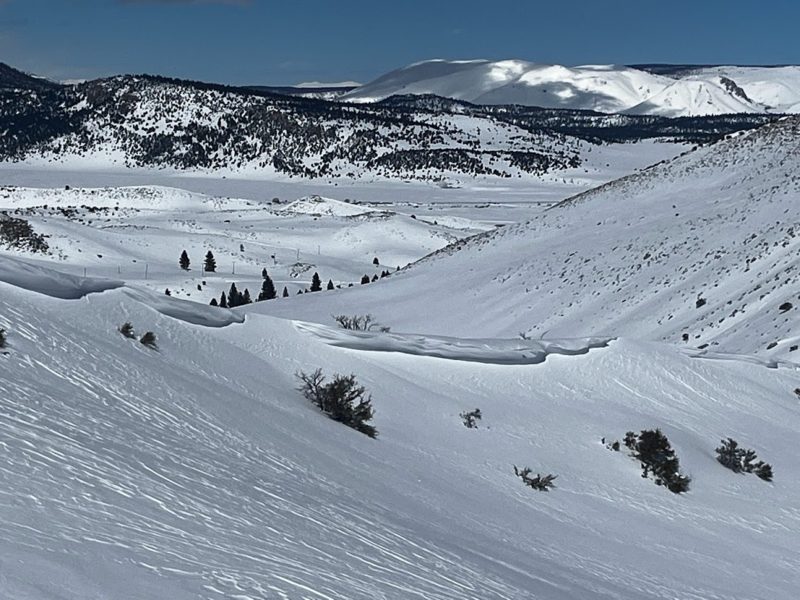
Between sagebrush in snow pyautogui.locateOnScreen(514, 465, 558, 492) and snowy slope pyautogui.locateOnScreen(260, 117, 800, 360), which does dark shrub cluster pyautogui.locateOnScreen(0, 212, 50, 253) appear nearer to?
snowy slope pyautogui.locateOnScreen(260, 117, 800, 360)

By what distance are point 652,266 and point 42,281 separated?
3604cm

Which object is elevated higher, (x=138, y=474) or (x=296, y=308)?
(x=296, y=308)

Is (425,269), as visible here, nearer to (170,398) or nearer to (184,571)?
(170,398)

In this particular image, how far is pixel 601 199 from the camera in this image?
6056 cm

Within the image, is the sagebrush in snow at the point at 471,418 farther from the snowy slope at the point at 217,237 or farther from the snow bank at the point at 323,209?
the snow bank at the point at 323,209

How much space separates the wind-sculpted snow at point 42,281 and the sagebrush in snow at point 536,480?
689cm

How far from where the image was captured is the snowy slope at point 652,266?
115ft

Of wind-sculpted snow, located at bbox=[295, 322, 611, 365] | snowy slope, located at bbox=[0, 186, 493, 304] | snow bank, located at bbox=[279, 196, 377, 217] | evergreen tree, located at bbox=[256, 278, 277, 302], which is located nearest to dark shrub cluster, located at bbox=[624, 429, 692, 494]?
wind-sculpted snow, located at bbox=[295, 322, 611, 365]

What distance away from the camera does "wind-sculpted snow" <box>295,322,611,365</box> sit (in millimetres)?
16922

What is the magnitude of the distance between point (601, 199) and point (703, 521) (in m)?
50.0

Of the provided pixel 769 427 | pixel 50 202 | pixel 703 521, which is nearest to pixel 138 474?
pixel 703 521

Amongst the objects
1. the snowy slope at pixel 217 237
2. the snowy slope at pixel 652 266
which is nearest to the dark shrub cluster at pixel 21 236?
the snowy slope at pixel 217 237

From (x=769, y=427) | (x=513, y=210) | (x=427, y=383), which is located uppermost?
A: (x=513, y=210)

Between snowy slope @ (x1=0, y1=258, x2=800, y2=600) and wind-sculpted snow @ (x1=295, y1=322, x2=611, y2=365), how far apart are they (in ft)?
0.44
